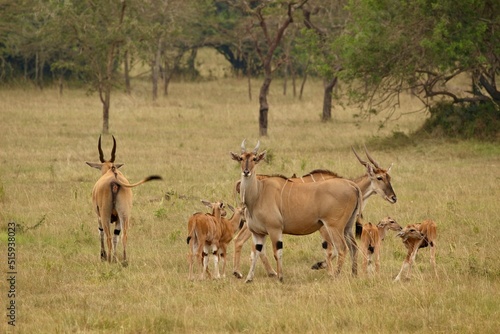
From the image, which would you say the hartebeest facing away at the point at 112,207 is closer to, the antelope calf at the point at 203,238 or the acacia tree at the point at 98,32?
the antelope calf at the point at 203,238

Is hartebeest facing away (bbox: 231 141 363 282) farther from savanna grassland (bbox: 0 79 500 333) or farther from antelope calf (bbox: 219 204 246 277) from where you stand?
savanna grassland (bbox: 0 79 500 333)

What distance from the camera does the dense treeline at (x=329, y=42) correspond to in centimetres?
2062

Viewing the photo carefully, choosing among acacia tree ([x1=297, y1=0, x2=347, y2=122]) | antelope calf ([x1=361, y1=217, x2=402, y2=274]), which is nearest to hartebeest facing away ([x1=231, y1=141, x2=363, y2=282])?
antelope calf ([x1=361, y1=217, x2=402, y2=274])

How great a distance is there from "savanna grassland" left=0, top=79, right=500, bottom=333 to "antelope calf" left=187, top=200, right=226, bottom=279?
26 centimetres

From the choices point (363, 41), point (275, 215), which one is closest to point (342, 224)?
point (275, 215)

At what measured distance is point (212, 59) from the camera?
57.8 metres

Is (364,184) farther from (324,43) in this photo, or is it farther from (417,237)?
(324,43)

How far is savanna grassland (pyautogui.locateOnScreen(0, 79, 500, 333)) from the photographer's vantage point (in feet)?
26.3

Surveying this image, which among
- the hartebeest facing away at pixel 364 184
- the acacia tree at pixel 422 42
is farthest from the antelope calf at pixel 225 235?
the acacia tree at pixel 422 42

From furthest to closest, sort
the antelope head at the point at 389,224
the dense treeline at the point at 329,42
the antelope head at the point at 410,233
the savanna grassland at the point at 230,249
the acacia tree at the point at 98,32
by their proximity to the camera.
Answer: the acacia tree at the point at 98,32 < the dense treeline at the point at 329,42 < the antelope head at the point at 389,224 < the antelope head at the point at 410,233 < the savanna grassland at the point at 230,249

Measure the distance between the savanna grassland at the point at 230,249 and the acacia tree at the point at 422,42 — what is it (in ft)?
5.64

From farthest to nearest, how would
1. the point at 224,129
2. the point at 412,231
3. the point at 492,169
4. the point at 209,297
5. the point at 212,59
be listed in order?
the point at 212,59 < the point at 224,129 < the point at 492,169 < the point at 412,231 < the point at 209,297

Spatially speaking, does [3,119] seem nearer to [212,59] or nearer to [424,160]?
[424,160]

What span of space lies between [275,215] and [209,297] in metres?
1.59
